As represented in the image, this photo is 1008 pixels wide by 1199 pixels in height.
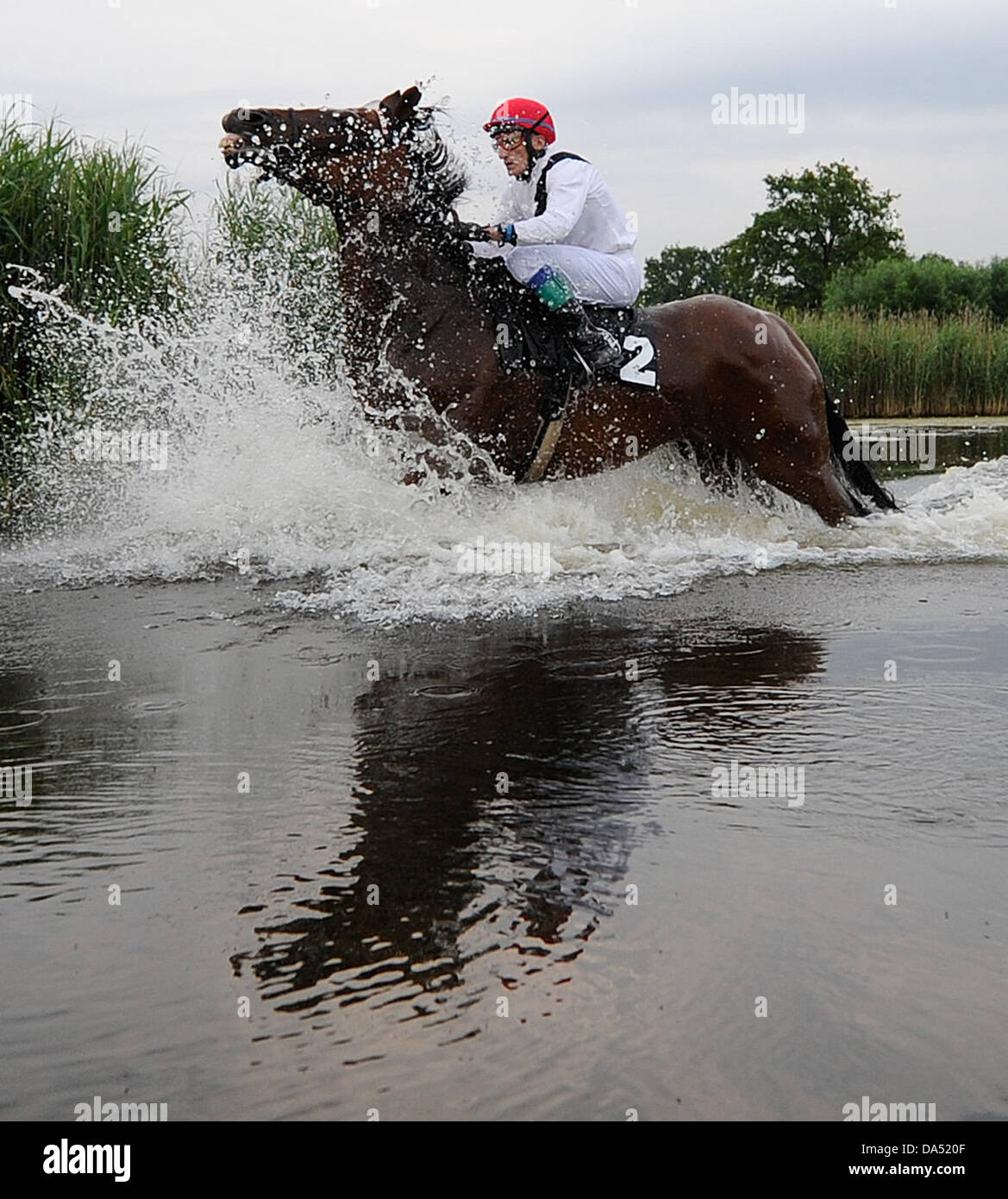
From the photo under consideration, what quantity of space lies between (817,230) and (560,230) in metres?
59.8

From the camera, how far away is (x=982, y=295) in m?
48.1

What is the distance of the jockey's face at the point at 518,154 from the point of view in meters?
7.78

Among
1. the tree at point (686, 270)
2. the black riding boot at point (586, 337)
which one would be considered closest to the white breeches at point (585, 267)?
the black riding boot at point (586, 337)

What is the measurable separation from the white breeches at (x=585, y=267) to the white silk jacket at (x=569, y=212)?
2.7 inches

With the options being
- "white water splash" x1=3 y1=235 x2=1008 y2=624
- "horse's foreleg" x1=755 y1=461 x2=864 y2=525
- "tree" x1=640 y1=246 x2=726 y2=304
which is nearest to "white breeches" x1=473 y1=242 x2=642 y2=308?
"white water splash" x1=3 y1=235 x2=1008 y2=624

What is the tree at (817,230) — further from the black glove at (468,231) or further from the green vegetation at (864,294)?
the black glove at (468,231)

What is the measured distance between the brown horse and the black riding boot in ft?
0.58

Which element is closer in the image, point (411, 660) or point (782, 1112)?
point (782, 1112)

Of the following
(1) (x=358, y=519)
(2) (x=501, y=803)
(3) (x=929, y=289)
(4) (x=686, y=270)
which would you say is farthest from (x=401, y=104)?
(4) (x=686, y=270)

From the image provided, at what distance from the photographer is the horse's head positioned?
23.3 ft

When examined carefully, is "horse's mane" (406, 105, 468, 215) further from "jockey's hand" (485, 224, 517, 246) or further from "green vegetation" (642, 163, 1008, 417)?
"green vegetation" (642, 163, 1008, 417)

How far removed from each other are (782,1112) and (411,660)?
3.18 meters

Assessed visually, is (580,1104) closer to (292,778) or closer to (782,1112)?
(782,1112)
